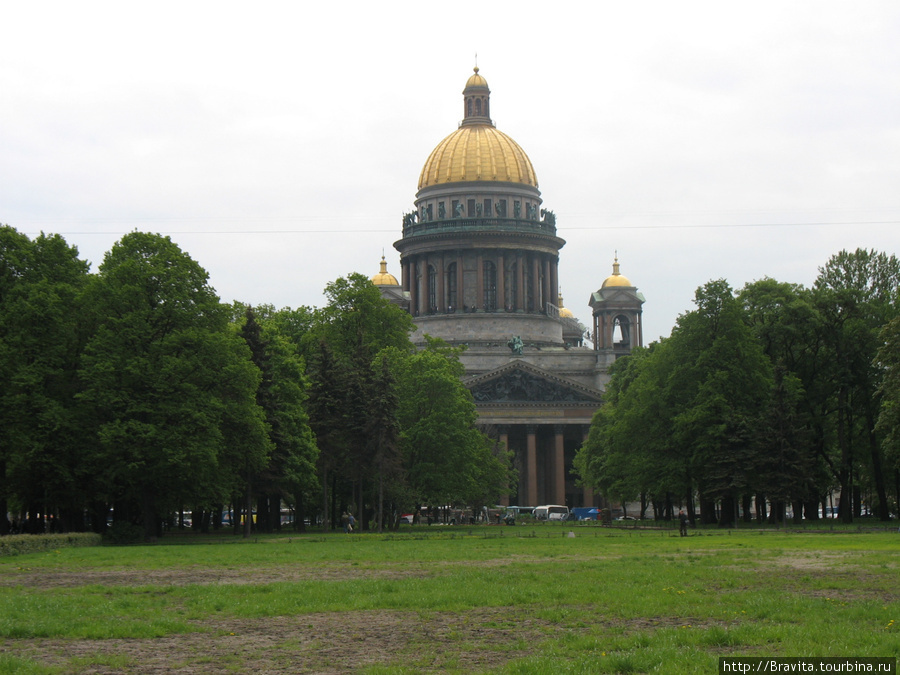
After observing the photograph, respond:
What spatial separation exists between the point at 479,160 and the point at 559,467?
37739 millimetres

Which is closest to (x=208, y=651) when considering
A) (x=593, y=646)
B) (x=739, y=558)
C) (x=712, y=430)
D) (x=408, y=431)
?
(x=593, y=646)

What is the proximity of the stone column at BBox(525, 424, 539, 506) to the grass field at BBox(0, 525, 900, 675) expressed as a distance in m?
87.4

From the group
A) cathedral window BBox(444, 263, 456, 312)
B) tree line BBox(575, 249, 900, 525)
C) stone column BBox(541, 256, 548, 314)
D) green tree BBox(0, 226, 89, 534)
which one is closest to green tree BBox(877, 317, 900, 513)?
tree line BBox(575, 249, 900, 525)

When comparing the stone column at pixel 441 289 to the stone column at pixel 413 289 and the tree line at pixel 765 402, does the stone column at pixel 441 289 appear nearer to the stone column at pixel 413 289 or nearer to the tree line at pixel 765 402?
the stone column at pixel 413 289

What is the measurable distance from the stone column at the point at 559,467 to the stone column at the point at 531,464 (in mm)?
2114

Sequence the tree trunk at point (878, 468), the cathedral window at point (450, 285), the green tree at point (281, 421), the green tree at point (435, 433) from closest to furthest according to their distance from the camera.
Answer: the green tree at point (281, 421) → the tree trunk at point (878, 468) → the green tree at point (435, 433) → the cathedral window at point (450, 285)

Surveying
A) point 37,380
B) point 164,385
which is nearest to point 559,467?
point 164,385

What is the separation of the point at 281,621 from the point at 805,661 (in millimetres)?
9359

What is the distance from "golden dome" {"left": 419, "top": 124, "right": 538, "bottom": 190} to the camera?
141750mm

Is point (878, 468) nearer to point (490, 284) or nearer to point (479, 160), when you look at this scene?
point (490, 284)

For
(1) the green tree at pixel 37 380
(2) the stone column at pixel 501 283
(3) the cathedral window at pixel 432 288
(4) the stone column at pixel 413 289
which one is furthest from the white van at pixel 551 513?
(1) the green tree at pixel 37 380

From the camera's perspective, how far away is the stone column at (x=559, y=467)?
125m

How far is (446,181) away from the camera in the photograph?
14225cm

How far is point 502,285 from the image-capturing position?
14062cm
